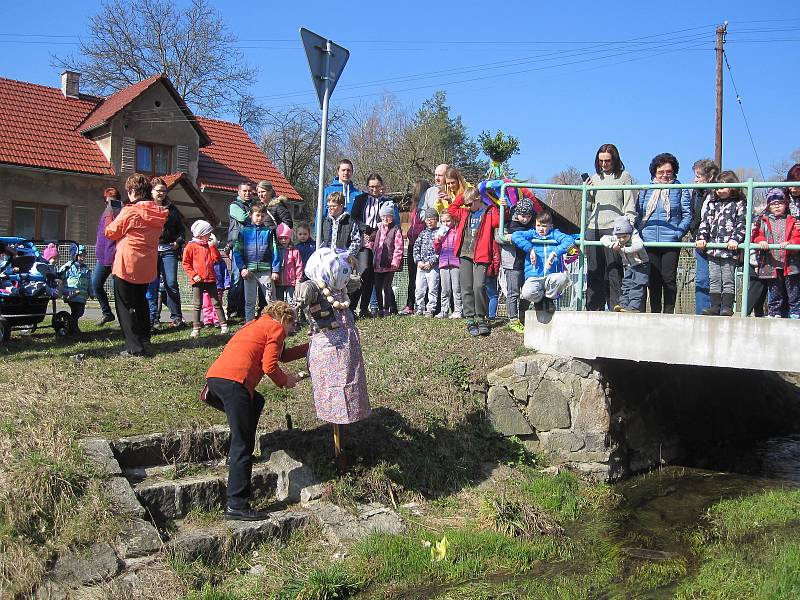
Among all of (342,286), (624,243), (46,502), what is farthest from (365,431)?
(624,243)

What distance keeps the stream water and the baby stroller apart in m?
6.29

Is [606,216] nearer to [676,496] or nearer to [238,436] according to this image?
[676,496]

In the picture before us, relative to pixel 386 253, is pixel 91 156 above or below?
above

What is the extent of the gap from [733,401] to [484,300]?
466cm

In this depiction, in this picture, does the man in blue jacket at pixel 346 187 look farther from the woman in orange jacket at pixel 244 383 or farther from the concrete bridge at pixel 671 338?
the woman in orange jacket at pixel 244 383

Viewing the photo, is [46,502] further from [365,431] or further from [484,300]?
[484,300]

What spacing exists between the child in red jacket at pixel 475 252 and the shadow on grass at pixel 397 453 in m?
1.75

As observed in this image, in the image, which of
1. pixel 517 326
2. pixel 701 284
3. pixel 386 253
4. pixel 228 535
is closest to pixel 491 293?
pixel 517 326

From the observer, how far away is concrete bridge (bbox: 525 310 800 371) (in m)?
6.72

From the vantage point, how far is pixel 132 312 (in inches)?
324

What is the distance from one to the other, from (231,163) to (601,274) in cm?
2440

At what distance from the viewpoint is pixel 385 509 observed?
6238 millimetres

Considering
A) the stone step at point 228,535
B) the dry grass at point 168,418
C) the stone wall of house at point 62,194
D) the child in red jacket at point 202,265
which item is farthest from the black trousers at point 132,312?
the stone wall of house at point 62,194

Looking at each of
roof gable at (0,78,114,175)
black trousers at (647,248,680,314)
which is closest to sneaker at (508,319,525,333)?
black trousers at (647,248,680,314)
